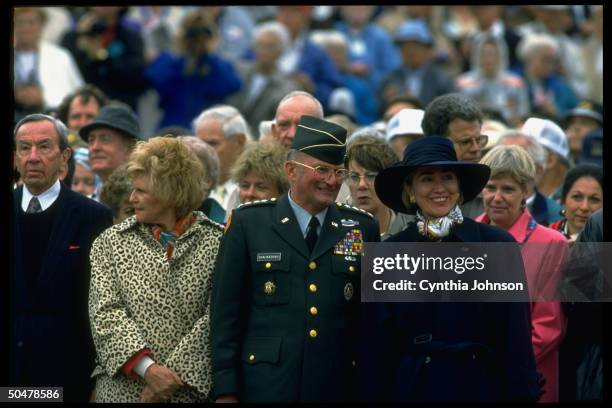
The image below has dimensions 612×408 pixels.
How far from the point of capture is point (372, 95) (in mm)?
19016

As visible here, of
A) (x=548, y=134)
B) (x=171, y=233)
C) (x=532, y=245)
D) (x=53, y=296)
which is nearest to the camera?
(x=171, y=233)

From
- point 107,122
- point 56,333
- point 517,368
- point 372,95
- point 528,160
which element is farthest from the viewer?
point 372,95

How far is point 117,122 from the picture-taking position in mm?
11992

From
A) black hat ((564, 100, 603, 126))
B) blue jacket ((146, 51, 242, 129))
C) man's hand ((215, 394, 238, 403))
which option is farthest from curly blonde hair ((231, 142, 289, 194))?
blue jacket ((146, 51, 242, 129))

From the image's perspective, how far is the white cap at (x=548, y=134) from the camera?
12.6 metres

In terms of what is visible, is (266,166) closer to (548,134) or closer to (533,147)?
(533,147)

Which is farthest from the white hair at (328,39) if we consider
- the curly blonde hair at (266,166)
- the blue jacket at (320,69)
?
the curly blonde hair at (266,166)

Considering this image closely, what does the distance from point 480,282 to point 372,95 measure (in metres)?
10.5

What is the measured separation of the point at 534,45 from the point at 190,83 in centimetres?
499

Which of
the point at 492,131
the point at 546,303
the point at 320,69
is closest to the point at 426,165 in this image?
the point at 546,303

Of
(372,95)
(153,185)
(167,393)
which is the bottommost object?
(167,393)

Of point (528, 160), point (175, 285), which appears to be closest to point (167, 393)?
point (175, 285)

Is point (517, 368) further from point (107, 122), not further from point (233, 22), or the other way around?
point (233, 22)

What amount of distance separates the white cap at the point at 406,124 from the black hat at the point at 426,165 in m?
2.94
